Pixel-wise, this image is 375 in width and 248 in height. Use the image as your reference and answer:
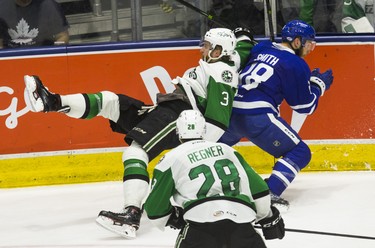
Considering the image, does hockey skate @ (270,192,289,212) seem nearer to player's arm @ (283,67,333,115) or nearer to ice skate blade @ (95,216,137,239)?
player's arm @ (283,67,333,115)

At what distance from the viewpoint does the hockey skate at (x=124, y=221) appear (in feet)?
20.4

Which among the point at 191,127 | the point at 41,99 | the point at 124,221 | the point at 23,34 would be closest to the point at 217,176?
the point at 191,127

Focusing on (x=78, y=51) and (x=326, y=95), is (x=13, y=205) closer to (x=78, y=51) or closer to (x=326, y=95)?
(x=78, y=51)

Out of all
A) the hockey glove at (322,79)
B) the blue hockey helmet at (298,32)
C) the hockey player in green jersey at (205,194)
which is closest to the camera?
the hockey player in green jersey at (205,194)

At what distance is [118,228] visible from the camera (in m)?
6.21

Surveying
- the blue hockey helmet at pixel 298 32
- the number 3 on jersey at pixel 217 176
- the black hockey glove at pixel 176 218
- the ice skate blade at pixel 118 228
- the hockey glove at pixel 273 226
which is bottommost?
the ice skate blade at pixel 118 228

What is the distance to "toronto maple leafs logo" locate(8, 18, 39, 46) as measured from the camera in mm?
7785

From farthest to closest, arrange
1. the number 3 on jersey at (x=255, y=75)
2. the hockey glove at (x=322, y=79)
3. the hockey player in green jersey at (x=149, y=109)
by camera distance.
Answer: the hockey glove at (x=322, y=79), the number 3 on jersey at (x=255, y=75), the hockey player in green jersey at (x=149, y=109)

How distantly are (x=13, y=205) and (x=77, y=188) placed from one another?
57 centimetres

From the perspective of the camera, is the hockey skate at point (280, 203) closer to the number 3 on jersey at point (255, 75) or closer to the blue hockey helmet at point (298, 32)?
the number 3 on jersey at point (255, 75)

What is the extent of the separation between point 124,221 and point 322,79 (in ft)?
5.60

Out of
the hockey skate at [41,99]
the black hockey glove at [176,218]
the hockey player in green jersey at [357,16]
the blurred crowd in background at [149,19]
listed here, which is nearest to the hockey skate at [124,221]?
the hockey skate at [41,99]

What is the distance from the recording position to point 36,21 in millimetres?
7820

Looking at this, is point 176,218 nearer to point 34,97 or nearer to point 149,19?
point 34,97
